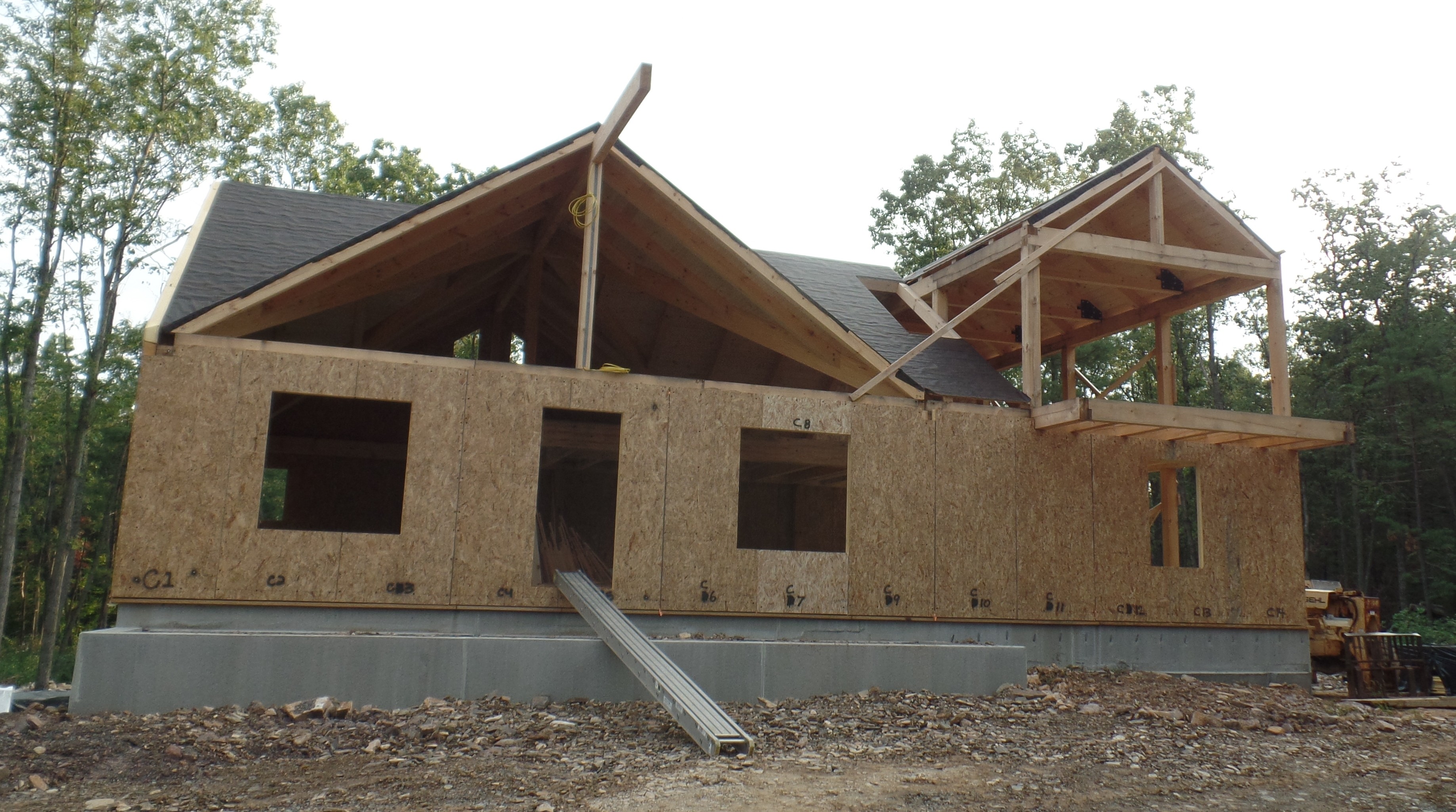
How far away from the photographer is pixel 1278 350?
40.7ft

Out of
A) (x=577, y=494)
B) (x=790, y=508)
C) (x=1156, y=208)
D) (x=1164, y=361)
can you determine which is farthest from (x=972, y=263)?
(x=577, y=494)

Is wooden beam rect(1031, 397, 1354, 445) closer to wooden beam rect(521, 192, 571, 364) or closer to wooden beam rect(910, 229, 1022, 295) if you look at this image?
wooden beam rect(910, 229, 1022, 295)

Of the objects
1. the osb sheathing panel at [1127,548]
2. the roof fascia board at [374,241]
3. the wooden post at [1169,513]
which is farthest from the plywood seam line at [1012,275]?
the roof fascia board at [374,241]

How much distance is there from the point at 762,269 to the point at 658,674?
4612mm

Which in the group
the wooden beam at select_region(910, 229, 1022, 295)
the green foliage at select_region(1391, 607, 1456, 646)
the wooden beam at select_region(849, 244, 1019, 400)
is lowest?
the green foliage at select_region(1391, 607, 1456, 646)

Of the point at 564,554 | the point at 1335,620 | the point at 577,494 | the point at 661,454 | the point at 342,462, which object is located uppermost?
the point at 342,462

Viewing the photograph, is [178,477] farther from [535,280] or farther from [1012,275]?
[1012,275]

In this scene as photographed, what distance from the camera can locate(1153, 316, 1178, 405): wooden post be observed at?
14.4 m

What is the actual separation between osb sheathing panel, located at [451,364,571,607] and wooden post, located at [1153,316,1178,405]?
9.17 meters

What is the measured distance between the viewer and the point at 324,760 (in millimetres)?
6809

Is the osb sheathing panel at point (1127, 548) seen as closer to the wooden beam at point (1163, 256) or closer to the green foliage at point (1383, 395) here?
the wooden beam at point (1163, 256)

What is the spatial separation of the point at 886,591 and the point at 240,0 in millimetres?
24659

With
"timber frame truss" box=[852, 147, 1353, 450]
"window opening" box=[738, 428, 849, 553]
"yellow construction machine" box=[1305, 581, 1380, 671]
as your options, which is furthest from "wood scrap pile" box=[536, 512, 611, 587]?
"yellow construction machine" box=[1305, 581, 1380, 671]

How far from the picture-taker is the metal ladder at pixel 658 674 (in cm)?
696
